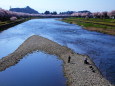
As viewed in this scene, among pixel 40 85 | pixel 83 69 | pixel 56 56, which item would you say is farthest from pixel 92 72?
pixel 56 56

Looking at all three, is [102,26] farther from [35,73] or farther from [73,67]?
[35,73]

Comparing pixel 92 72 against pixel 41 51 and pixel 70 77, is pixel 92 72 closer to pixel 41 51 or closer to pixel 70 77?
pixel 70 77

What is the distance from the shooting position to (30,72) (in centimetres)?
2630

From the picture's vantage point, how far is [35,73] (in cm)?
2581

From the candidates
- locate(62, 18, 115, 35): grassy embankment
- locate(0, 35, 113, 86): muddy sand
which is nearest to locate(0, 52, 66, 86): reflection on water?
locate(0, 35, 113, 86): muddy sand

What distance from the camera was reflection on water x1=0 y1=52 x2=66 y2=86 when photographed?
22469 millimetres

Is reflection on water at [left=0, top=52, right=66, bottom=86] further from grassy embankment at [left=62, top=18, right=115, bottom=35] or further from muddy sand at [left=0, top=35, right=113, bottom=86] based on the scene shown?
grassy embankment at [left=62, top=18, right=115, bottom=35]

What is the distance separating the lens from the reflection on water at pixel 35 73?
22469 millimetres

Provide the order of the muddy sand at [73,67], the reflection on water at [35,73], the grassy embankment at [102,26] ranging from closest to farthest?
the muddy sand at [73,67] → the reflection on water at [35,73] → the grassy embankment at [102,26]

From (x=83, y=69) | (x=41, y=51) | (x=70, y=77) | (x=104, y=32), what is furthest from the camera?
(x=104, y=32)

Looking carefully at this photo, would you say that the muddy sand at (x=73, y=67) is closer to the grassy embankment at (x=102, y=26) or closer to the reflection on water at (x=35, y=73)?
the reflection on water at (x=35, y=73)

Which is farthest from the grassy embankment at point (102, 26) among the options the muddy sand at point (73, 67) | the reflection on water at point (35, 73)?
the reflection on water at point (35, 73)

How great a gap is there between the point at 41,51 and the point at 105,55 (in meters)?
12.5

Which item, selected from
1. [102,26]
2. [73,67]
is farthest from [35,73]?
[102,26]
